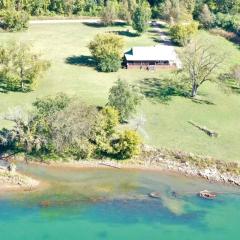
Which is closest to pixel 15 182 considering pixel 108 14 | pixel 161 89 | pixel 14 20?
pixel 161 89

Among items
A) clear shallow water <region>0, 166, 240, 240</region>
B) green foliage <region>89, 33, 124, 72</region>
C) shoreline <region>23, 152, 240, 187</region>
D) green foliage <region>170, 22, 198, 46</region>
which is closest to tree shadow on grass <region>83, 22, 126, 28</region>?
green foliage <region>170, 22, 198, 46</region>

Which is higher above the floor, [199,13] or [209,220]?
[199,13]

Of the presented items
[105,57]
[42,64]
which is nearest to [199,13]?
[105,57]

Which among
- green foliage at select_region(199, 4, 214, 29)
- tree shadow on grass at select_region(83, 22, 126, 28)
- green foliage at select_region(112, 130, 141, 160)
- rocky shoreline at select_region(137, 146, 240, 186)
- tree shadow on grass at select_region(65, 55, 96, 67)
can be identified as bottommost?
rocky shoreline at select_region(137, 146, 240, 186)

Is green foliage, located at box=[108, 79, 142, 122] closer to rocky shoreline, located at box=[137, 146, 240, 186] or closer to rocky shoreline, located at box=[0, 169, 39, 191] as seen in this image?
rocky shoreline, located at box=[137, 146, 240, 186]

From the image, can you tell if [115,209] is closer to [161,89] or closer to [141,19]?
[161,89]

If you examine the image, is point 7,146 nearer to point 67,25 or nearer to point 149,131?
point 149,131
